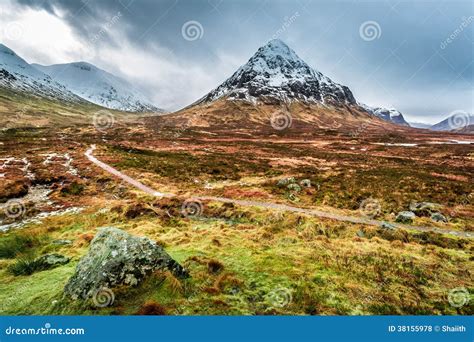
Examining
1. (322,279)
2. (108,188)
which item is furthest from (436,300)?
(108,188)

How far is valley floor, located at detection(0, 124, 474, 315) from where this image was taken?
378 inches

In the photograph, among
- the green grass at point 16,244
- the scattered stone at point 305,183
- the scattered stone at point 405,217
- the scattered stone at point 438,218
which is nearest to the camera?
the green grass at point 16,244

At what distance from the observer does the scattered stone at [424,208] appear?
23725 millimetres

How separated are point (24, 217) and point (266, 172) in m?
29.6

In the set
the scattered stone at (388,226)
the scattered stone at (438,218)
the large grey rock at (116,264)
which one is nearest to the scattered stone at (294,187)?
the scattered stone at (388,226)

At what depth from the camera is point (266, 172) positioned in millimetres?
42719

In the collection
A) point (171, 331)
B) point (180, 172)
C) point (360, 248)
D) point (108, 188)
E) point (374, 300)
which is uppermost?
point (180, 172)

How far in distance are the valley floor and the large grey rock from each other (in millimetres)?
350

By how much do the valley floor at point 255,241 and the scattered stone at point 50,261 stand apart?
1.84 ft

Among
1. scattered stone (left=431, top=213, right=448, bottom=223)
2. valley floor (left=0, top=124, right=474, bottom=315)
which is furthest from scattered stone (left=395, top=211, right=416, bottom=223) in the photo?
scattered stone (left=431, top=213, right=448, bottom=223)

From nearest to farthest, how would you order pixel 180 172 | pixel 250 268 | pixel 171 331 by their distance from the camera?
1. pixel 171 331
2. pixel 250 268
3. pixel 180 172

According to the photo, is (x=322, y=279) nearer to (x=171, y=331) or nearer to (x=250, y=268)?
(x=250, y=268)

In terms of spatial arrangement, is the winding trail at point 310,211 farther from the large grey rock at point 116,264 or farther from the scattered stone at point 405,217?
the large grey rock at point 116,264

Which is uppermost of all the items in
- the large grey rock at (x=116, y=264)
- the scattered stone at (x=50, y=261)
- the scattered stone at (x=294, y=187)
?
the scattered stone at (x=294, y=187)
